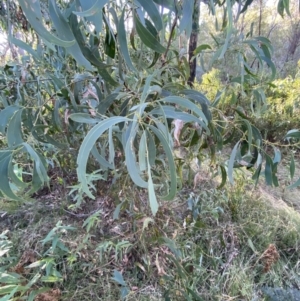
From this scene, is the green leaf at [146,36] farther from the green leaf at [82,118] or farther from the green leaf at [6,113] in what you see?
the green leaf at [6,113]

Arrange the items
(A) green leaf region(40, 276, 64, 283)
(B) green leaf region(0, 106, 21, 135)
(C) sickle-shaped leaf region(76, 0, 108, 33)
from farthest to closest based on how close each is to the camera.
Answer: (A) green leaf region(40, 276, 64, 283) < (B) green leaf region(0, 106, 21, 135) < (C) sickle-shaped leaf region(76, 0, 108, 33)

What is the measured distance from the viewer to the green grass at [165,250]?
0.82 metres

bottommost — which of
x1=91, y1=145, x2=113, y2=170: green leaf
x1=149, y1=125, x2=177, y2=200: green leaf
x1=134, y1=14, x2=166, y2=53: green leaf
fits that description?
x1=91, y1=145, x2=113, y2=170: green leaf

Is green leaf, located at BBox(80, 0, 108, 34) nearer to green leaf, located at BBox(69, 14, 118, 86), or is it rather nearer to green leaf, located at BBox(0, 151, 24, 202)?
green leaf, located at BBox(69, 14, 118, 86)

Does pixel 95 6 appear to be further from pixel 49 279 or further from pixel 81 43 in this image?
pixel 49 279

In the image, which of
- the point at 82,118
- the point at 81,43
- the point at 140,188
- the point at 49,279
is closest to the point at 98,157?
the point at 82,118

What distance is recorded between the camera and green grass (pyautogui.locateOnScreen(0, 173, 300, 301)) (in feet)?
2.68

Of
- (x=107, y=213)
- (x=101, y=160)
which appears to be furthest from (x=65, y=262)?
(x=101, y=160)

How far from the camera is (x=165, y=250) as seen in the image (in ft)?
2.89

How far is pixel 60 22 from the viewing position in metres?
0.27

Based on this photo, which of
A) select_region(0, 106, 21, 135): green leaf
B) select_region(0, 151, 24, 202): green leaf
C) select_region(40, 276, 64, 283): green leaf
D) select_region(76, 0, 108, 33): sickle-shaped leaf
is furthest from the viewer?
select_region(40, 276, 64, 283): green leaf

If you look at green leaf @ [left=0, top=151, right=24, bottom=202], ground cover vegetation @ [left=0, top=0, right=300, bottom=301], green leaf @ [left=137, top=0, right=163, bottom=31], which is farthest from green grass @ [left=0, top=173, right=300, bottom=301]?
green leaf @ [left=137, top=0, right=163, bottom=31]

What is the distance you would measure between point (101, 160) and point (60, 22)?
233mm

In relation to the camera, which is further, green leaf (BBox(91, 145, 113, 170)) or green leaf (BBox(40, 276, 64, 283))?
green leaf (BBox(40, 276, 64, 283))
